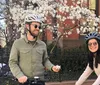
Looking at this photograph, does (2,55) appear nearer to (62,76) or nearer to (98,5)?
(62,76)

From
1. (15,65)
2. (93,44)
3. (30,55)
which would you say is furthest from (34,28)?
(93,44)

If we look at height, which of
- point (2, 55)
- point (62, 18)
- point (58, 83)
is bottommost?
point (58, 83)

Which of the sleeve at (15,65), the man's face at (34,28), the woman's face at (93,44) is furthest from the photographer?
the man's face at (34,28)

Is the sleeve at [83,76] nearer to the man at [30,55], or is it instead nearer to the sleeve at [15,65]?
the man at [30,55]

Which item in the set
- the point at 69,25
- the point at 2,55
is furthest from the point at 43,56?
the point at 69,25

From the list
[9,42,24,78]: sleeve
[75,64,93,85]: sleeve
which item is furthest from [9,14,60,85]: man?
[75,64,93,85]: sleeve

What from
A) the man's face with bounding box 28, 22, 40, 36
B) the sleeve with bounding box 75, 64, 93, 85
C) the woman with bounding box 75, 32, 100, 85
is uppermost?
the man's face with bounding box 28, 22, 40, 36

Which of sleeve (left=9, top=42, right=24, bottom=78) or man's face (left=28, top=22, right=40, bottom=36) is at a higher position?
man's face (left=28, top=22, right=40, bottom=36)

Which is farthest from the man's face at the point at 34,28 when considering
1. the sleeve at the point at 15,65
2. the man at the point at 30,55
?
the sleeve at the point at 15,65

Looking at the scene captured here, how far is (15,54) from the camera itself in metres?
4.41

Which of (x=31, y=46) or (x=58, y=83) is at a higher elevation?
(x=31, y=46)

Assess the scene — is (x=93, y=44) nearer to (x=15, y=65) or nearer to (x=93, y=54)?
(x=93, y=54)

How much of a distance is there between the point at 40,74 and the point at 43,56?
0.91ft

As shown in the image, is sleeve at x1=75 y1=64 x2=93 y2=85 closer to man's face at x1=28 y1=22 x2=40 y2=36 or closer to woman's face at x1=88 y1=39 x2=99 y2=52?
woman's face at x1=88 y1=39 x2=99 y2=52
